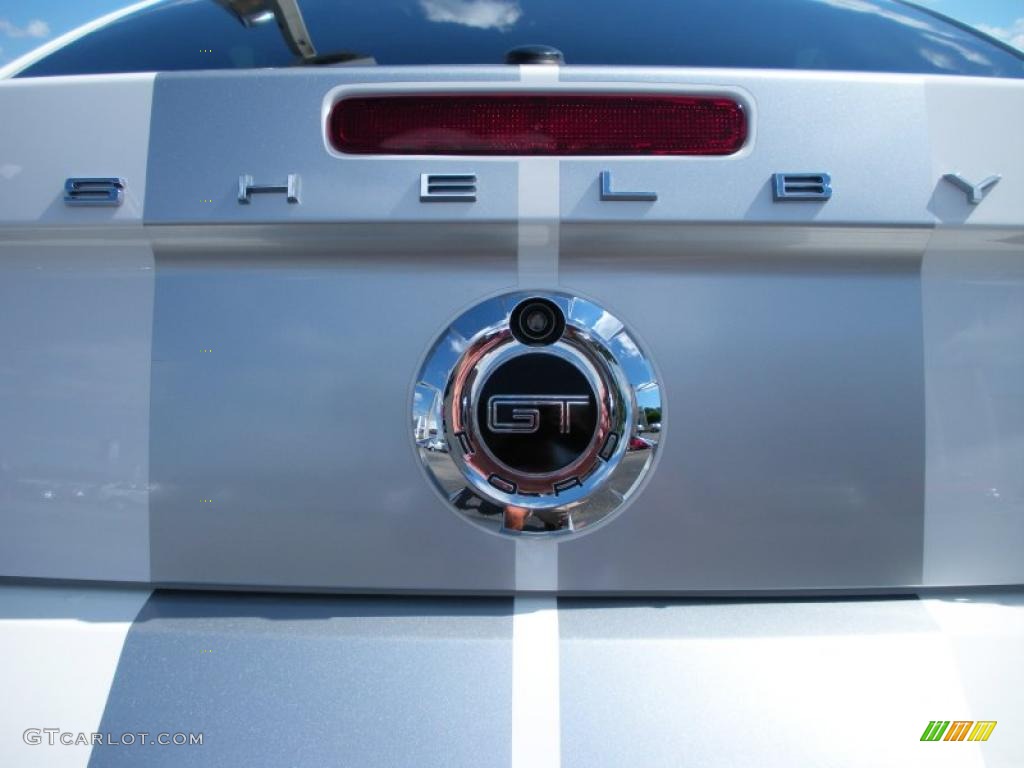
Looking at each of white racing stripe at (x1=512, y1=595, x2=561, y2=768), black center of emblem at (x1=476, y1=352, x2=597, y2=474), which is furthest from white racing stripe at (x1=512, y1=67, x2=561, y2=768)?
black center of emblem at (x1=476, y1=352, x2=597, y2=474)

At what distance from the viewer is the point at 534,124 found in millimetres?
1037

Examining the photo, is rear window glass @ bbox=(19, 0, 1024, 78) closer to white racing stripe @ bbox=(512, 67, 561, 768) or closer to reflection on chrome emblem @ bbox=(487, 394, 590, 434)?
white racing stripe @ bbox=(512, 67, 561, 768)

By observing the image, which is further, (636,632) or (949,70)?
(949,70)

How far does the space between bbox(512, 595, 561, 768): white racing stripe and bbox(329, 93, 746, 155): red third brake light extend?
2.06ft

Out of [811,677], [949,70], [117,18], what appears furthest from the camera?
[117,18]

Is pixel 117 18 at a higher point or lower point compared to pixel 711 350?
higher

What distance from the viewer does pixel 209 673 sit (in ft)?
3.29

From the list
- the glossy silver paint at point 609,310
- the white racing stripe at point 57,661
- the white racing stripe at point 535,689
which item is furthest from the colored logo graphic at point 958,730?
the white racing stripe at point 57,661

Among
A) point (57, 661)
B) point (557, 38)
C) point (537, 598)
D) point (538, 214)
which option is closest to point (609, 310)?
→ point (538, 214)

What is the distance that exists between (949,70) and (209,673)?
1.56 meters

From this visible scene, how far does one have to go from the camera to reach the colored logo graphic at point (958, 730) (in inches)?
37.5

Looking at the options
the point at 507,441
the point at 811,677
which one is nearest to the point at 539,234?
the point at 507,441

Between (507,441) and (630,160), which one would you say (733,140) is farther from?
(507,441)

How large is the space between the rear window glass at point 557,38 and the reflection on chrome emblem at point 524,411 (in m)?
0.67
